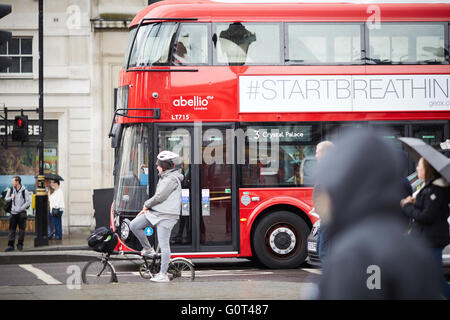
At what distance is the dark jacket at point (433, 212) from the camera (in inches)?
293

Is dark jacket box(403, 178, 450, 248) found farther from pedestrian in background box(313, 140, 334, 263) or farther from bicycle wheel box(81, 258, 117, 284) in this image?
bicycle wheel box(81, 258, 117, 284)

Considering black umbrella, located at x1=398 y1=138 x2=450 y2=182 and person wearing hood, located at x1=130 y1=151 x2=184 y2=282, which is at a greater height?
black umbrella, located at x1=398 y1=138 x2=450 y2=182

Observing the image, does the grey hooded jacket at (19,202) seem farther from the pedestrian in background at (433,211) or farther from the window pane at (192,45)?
the pedestrian in background at (433,211)

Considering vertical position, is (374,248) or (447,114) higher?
(447,114)

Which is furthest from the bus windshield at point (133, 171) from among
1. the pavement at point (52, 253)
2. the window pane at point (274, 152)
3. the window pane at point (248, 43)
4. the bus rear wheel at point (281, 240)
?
the pavement at point (52, 253)

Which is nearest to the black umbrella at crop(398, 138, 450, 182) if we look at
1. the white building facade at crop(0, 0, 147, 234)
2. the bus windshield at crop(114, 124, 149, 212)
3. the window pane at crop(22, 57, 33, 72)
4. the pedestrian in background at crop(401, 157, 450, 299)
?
the pedestrian in background at crop(401, 157, 450, 299)

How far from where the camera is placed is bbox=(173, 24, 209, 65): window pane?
46.1 feet

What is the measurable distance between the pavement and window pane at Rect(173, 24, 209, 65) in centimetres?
517

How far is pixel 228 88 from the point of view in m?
14.0

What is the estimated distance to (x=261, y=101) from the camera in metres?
14.0

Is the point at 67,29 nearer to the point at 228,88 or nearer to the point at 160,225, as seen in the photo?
the point at 228,88

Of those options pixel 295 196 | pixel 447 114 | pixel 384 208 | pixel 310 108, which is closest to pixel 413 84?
pixel 447 114
